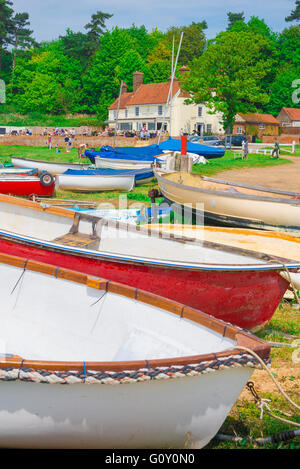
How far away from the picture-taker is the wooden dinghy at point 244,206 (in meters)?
10.6

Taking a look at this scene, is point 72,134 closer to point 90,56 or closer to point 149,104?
point 149,104

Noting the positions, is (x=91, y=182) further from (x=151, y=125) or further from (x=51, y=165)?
(x=151, y=125)

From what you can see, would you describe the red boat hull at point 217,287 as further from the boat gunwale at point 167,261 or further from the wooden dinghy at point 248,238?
the wooden dinghy at point 248,238

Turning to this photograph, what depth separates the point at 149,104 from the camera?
60.0 m

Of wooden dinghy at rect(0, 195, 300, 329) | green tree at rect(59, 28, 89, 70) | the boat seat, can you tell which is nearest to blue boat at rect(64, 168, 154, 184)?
the boat seat

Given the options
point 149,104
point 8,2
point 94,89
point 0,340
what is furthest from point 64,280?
point 8,2

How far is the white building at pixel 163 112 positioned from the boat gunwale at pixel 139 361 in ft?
182

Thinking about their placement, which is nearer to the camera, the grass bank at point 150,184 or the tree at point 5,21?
the grass bank at point 150,184

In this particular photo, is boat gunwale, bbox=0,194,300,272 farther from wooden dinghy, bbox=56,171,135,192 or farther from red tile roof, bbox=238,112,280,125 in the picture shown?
red tile roof, bbox=238,112,280,125

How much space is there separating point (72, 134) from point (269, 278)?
46.0 meters

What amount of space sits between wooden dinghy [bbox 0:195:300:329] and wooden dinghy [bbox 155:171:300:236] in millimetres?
4212

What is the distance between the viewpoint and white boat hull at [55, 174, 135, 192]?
63.2ft

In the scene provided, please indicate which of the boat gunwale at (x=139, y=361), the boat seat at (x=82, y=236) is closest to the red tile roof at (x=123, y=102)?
the boat seat at (x=82, y=236)

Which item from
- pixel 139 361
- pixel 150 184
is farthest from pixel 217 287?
pixel 150 184
